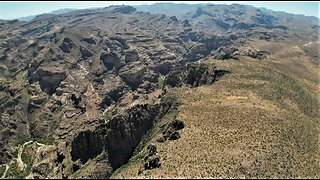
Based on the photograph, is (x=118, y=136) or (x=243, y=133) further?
(x=118, y=136)

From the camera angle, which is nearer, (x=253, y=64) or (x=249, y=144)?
(x=249, y=144)

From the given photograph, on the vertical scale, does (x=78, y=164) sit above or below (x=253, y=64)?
below

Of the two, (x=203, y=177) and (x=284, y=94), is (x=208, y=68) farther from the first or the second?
(x=203, y=177)

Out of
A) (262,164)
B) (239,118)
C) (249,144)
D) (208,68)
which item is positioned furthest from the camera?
(208,68)

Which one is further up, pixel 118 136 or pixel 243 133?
pixel 243 133

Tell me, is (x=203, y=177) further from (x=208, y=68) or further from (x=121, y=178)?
(x=208, y=68)

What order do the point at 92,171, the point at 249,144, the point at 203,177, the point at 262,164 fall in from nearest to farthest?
the point at 203,177
the point at 262,164
the point at 249,144
the point at 92,171

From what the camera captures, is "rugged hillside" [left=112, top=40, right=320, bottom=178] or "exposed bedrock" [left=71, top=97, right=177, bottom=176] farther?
"exposed bedrock" [left=71, top=97, right=177, bottom=176]

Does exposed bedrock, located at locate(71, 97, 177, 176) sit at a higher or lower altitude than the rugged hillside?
lower

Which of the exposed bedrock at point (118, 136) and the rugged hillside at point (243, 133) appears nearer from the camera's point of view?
the rugged hillside at point (243, 133)

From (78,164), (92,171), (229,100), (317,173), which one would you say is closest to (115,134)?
(78,164)

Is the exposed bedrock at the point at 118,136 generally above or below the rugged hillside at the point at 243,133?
below
